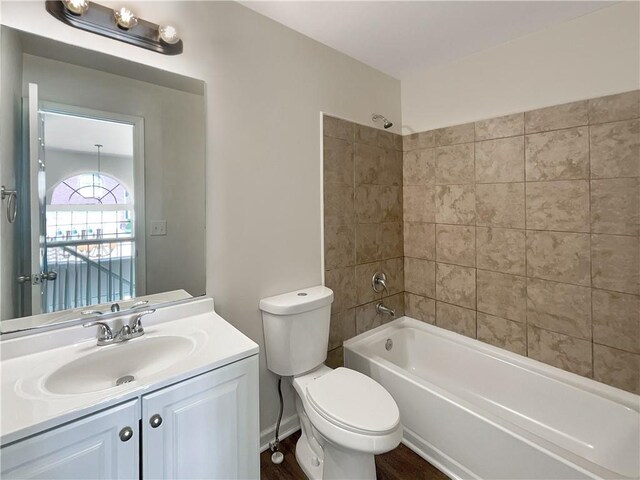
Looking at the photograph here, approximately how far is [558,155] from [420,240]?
1020mm

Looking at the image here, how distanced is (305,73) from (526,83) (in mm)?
1370

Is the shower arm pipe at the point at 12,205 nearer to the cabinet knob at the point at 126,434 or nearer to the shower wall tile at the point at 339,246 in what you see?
the cabinet knob at the point at 126,434

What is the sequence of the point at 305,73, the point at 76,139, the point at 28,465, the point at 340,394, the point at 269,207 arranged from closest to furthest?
1. the point at 28,465
2. the point at 76,139
3. the point at 340,394
4. the point at 269,207
5. the point at 305,73

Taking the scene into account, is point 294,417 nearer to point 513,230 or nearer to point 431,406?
point 431,406

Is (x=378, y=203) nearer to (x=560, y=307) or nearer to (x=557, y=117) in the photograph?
(x=557, y=117)

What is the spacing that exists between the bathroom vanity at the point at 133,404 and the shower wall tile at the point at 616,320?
1.84 meters

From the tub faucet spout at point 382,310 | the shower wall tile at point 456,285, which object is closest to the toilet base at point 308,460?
the tub faucet spout at point 382,310

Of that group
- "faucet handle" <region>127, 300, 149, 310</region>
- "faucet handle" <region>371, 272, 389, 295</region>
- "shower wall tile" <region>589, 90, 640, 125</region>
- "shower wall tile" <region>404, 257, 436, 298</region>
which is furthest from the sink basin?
"shower wall tile" <region>589, 90, 640, 125</region>

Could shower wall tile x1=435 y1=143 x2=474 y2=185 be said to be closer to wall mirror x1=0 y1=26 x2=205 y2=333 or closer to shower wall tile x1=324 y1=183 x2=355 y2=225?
shower wall tile x1=324 y1=183 x2=355 y2=225

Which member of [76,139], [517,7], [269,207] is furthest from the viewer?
[269,207]

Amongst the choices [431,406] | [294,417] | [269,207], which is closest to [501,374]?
[431,406]

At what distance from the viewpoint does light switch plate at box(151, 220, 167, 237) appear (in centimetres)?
137

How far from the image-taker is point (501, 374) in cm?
193

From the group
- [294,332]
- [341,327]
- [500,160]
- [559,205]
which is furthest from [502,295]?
[294,332]
